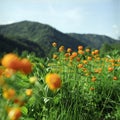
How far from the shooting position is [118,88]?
3840 millimetres

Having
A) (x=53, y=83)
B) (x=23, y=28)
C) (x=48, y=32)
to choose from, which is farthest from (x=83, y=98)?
(x=23, y=28)

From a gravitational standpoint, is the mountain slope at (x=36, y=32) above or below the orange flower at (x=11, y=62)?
above

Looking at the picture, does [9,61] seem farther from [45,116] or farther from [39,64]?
[39,64]

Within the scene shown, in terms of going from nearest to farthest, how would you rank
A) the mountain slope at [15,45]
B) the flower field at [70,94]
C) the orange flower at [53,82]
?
1. the orange flower at [53,82]
2. the flower field at [70,94]
3. the mountain slope at [15,45]

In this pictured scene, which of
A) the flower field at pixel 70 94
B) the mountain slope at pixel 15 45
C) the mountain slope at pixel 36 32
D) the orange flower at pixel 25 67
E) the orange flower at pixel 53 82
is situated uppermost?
the mountain slope at pixel 36 32

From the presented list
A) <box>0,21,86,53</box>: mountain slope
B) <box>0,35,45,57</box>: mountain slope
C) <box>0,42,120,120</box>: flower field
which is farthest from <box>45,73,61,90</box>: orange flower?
<box>0,21,86,53</box>: mountain slope

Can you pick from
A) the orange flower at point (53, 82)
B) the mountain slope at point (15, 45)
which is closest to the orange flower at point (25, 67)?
Answer: the orange flower at point (53, 82)

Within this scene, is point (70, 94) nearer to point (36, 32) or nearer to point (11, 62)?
point (11, 62)

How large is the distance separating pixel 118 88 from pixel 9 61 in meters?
3.02

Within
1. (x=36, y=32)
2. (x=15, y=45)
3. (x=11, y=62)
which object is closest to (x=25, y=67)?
(x=11, y=62)

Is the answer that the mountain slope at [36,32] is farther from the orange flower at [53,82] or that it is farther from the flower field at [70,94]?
the orange flower at [53,82]

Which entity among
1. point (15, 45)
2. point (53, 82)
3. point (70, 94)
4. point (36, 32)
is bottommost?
point (15, 45)

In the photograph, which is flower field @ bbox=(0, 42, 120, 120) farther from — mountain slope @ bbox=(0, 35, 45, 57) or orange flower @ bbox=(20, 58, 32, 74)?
mountain slope @ bbox=(0, 35, 45, 57)

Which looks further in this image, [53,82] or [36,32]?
[36,32]
